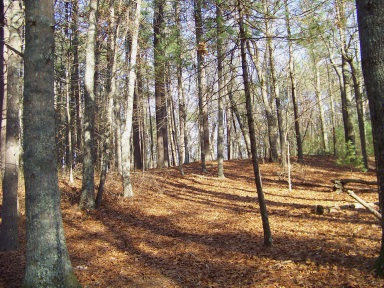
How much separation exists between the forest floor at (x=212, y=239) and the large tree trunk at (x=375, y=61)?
132 centimetres

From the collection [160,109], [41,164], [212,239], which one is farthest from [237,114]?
[41,164]

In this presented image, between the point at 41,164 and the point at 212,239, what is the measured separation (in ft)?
14.7

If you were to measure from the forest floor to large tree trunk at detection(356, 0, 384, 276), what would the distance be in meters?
1.32

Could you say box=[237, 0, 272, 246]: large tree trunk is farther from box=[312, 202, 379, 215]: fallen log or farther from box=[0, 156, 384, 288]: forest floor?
box=[312, 202, 379, 215]: fallen log

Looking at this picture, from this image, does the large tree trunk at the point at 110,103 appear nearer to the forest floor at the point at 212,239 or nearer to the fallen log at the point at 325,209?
the forest floor at the point at 212,239

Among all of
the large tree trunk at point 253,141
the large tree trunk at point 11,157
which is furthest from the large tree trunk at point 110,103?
the large tree trunk at point 253,141

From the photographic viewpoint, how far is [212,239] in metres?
7.46

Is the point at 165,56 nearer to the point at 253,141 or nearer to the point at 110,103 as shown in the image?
the point at 110,103

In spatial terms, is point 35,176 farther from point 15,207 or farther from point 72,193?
point 72,193

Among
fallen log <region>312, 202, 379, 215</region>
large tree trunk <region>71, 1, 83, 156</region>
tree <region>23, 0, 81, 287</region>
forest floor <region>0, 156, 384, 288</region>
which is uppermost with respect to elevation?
large tree trunk <region>71, 1, 83, 156</region>

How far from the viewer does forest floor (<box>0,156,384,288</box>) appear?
16.8 ft

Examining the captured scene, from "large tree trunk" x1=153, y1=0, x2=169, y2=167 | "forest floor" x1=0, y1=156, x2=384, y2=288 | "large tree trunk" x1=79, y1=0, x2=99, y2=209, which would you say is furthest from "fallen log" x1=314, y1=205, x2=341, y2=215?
"large tree trunk" x1=153, y1=0, x2=169, y2=167

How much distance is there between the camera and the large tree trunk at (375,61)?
155 inches

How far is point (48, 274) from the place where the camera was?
13.9ft
